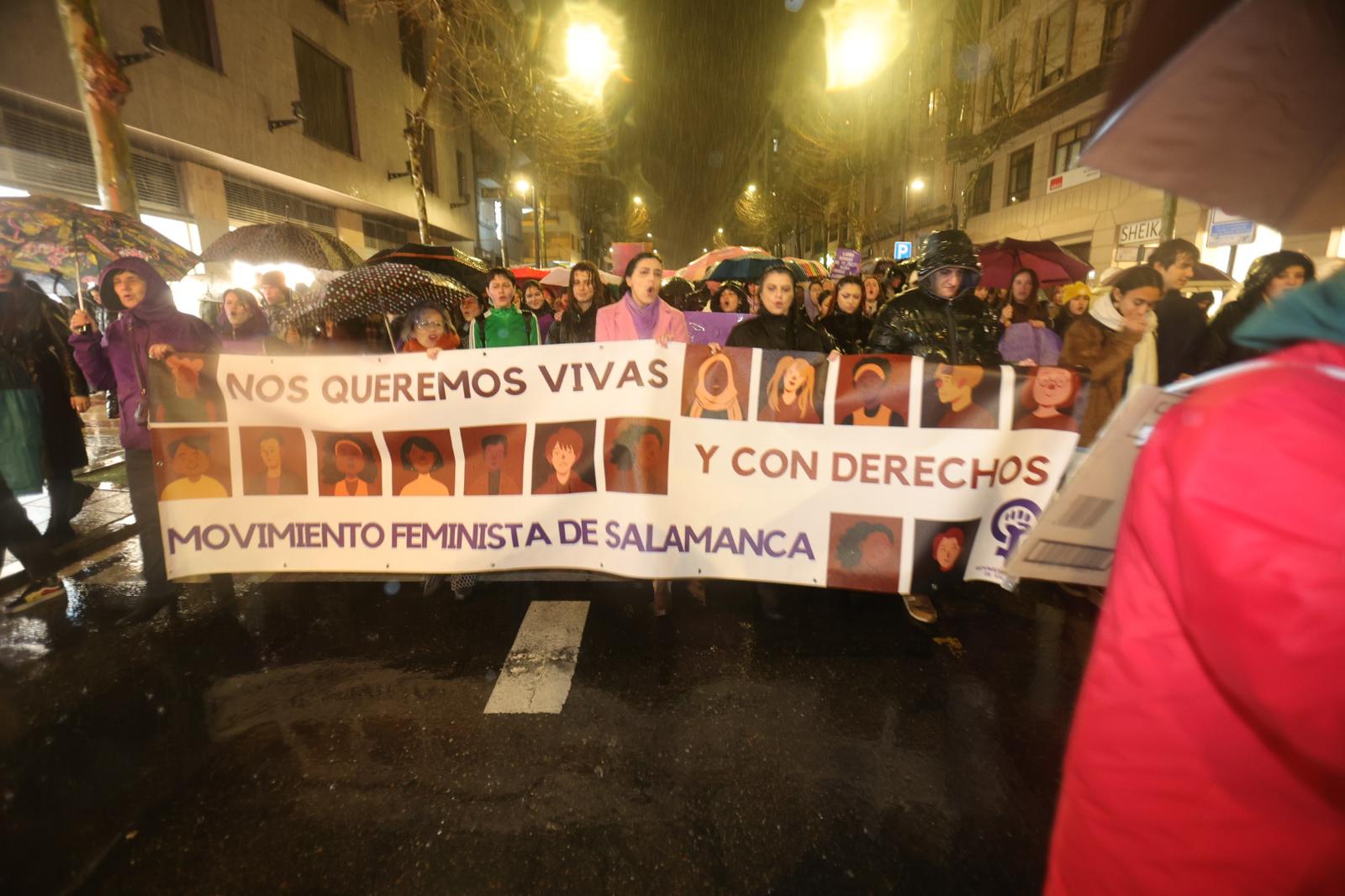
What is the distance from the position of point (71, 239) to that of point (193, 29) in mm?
11660

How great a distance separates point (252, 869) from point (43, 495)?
6289mm

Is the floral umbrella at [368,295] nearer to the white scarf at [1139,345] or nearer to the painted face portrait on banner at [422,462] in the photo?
the painted face portrait on banner at [422,462]

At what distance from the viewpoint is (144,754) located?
2488 millimetres

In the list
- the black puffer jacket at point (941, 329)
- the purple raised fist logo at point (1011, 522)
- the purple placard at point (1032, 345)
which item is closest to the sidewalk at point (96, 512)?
the black puffer jacket at point (941, 329)

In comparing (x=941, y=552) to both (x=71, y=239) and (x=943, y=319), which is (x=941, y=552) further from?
(x=71, y=239)

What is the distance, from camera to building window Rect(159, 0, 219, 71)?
12312 mm

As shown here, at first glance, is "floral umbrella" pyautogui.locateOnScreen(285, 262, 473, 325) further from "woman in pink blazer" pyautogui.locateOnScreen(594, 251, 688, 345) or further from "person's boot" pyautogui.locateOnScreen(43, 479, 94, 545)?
"person's boot" pyautogui.locateOnScreen(43, 479, 94, 545)

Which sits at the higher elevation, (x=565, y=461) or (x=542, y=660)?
(x=565, y=461)

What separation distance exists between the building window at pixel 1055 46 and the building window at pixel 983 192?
13.8 ft

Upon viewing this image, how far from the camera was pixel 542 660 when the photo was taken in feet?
10.2

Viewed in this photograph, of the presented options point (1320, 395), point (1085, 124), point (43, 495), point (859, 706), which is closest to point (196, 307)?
point (43, 495)

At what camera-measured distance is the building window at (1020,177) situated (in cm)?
2373

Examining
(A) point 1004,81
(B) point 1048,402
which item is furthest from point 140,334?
(A) point 1004,81

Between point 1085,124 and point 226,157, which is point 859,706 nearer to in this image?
point 226,157
